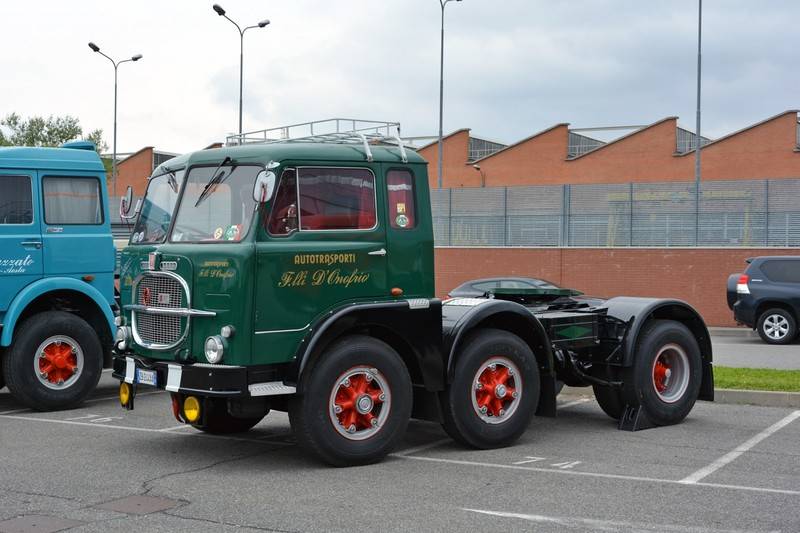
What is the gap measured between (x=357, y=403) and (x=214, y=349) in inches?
47.5

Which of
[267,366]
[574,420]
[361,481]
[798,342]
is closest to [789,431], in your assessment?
[574,420]

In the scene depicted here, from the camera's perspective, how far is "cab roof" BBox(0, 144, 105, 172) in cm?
1141

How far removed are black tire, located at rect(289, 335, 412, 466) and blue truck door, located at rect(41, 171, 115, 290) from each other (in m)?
4.92

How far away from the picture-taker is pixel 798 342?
2264cm

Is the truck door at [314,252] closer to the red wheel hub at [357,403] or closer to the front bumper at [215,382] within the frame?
the front bumper at [215,382]

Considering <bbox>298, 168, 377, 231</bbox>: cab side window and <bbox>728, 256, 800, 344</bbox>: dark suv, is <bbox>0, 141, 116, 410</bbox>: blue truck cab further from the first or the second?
<bbox>728, 256, 800, 344</bbox>: dark suv

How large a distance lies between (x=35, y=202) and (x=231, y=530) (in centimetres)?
662

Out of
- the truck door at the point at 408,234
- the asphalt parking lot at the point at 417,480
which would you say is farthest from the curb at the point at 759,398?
the truck door at the point at 408,234

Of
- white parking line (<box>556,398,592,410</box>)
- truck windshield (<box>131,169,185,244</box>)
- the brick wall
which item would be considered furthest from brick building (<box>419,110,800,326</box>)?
truck windshield (<box>131,169,185,244</box>)

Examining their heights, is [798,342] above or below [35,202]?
below

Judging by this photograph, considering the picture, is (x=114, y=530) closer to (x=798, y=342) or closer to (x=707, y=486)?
(x=707, y=486)

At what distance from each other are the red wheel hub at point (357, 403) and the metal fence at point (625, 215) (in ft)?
73.8

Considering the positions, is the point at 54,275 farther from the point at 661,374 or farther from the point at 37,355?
the point at 661,374

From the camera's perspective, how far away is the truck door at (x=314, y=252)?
7738 millimetres
